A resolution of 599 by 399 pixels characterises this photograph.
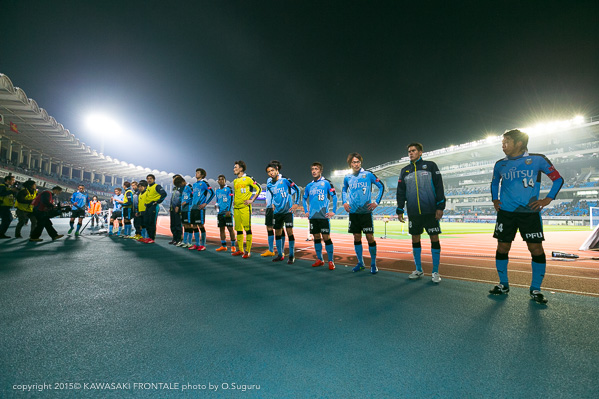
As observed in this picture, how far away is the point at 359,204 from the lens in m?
4.60

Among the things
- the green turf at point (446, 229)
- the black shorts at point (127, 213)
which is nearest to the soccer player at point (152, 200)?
the black shorts at point (127, 213)

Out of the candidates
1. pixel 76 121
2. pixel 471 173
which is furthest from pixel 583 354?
pixel 76 121

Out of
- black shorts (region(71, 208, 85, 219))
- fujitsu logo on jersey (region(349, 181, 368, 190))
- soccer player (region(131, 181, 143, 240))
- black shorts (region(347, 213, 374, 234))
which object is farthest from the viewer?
black shorts (region(71, 208, 85, 219))

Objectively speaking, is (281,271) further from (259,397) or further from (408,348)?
(259,397)

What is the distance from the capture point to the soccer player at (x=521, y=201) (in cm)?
304

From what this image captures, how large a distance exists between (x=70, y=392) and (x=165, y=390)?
45cm

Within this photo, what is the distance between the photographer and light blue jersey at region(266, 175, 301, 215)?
557 centimetres

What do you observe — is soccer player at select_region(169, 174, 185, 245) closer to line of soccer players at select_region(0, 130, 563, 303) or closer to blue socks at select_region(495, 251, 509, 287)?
line of soccer players at select_region(0, 130, 563, 303)

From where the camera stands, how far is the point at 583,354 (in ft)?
5.47

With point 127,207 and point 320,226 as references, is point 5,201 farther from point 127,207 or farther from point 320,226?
point 320,226

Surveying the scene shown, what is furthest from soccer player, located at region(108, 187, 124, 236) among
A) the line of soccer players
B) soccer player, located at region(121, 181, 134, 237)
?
the line of soccer players

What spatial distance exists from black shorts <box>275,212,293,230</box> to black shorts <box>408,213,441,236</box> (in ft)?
8.00

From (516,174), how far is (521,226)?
0.67 m

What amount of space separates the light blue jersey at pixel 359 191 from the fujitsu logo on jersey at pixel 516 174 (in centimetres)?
173
